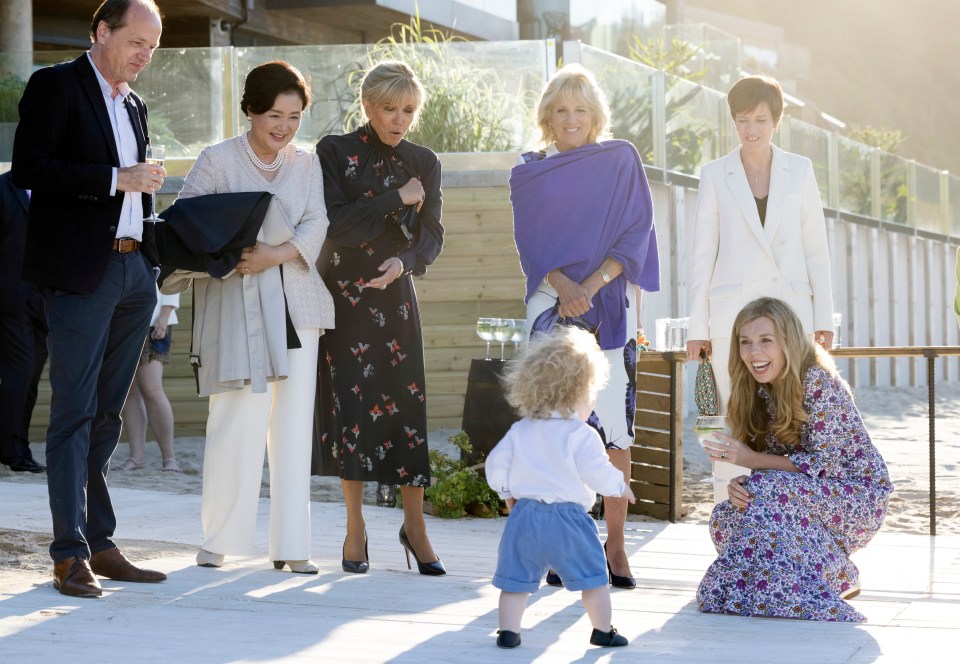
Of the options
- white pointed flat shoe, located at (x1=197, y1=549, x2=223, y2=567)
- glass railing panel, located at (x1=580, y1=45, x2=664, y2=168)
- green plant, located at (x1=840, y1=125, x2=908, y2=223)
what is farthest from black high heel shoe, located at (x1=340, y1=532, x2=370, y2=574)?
green plant, located at (x1=840, y1=125, x2=908, y2=223)

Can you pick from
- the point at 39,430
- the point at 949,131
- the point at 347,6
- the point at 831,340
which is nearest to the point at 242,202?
the point at 831,340

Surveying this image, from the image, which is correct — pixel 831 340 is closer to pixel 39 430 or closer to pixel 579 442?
pixel 579 442

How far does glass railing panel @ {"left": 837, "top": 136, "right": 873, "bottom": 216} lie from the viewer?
58.2 ft

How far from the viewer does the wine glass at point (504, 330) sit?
7168 mm

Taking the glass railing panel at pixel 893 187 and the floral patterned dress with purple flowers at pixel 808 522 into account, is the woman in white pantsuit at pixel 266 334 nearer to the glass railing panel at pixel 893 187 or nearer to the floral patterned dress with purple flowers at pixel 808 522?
the floral patterned dress with purple flowers at pixel 808 522

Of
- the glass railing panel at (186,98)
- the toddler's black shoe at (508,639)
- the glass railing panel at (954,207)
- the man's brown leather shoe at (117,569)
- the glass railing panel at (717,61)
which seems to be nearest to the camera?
the toddler's black shoe at (508,639)

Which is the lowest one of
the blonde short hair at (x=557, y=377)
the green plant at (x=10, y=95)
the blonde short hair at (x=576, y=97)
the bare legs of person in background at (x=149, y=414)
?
the bare legs of person in background at (x=149, y=414)

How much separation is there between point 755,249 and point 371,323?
135 cm

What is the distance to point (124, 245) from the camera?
13.5ft

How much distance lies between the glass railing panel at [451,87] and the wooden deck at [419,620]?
4.97 metres

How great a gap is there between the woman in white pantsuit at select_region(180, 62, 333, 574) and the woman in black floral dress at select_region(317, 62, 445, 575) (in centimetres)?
12

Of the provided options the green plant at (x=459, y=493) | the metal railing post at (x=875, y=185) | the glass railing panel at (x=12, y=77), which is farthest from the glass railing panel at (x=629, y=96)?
the metal railing post at (x=875, y=185)

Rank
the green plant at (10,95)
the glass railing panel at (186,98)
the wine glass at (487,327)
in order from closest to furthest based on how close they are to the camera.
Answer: the wine glass at (487,327) → the glass railing panel at (186,98) → the green plant at (10,95)

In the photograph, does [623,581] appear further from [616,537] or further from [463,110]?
[463,110]
